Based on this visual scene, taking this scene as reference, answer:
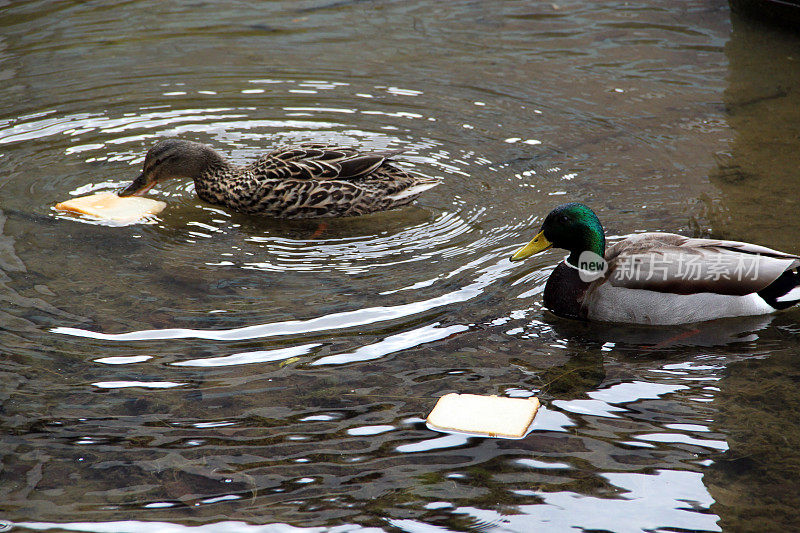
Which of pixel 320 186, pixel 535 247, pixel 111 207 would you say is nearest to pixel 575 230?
pixel 535 247

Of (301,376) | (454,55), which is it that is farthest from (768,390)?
(454,55)

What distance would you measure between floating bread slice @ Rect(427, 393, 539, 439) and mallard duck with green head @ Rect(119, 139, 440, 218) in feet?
8.33

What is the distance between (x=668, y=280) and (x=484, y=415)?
1.55m

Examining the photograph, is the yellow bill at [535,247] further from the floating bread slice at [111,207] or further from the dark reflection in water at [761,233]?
the floating bread slice at [111,207]

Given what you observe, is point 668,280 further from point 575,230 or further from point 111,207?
point 111,207

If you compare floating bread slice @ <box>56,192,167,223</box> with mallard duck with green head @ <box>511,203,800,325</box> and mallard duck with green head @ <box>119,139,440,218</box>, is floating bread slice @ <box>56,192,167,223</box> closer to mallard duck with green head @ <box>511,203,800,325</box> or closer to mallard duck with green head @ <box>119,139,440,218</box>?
mallard duck with green head @ <box>119,139,440,218</box>

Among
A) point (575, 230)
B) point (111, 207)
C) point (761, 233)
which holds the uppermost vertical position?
point (111, 207)

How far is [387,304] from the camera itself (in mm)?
5195

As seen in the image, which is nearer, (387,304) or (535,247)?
(387,304)

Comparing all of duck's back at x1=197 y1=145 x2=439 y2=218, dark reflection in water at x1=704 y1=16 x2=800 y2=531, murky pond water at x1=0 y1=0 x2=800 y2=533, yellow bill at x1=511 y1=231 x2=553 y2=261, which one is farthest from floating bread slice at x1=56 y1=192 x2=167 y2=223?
dark reflection in water at x1=704 y1=16 x2=800 y2=531

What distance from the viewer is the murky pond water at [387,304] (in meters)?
3.73

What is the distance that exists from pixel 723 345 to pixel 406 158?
132 inches

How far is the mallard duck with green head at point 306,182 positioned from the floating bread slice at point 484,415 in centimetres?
254

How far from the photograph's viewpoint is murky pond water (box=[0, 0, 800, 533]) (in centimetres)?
373
